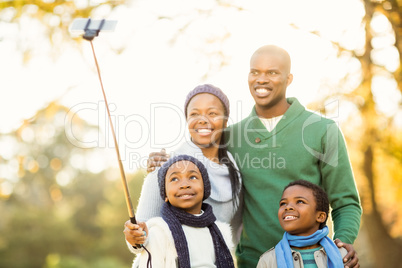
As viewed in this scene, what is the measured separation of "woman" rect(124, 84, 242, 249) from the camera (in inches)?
135

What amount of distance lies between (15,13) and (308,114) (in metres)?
3.75

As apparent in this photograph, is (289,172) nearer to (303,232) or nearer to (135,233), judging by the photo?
(303,232)

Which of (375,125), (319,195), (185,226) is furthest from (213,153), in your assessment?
(375,125)

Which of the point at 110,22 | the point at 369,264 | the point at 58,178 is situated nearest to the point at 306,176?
the point at 110,22

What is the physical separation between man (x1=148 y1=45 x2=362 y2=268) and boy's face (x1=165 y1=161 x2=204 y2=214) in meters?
0.26

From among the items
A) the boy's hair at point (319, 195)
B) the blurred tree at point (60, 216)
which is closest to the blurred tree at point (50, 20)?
the blurred tree at point (60, 216)

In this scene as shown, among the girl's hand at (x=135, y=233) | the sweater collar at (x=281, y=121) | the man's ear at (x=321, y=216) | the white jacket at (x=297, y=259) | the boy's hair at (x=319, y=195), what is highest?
the sweater collar at (x=281, y=121)

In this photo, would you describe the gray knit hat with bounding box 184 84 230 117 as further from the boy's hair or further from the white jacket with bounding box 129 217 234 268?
the white jacket with bounding box 129 217 234 268

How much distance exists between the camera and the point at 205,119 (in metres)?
3.53

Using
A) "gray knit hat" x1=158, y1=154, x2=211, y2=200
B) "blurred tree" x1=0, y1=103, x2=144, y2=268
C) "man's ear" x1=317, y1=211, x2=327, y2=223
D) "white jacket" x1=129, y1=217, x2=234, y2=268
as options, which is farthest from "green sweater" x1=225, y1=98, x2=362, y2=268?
"blurred tree" x1=0, y1=103, x2=144, y2=268

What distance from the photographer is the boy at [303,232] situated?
3.10m

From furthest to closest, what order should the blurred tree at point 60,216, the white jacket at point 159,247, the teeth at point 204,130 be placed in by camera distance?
the blurred tree at point 60,216
the teeth at point 204,130
the white jacket at point 159,247

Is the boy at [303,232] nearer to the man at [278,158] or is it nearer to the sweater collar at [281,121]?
the man at [278,158]

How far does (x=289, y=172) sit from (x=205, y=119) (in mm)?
629
